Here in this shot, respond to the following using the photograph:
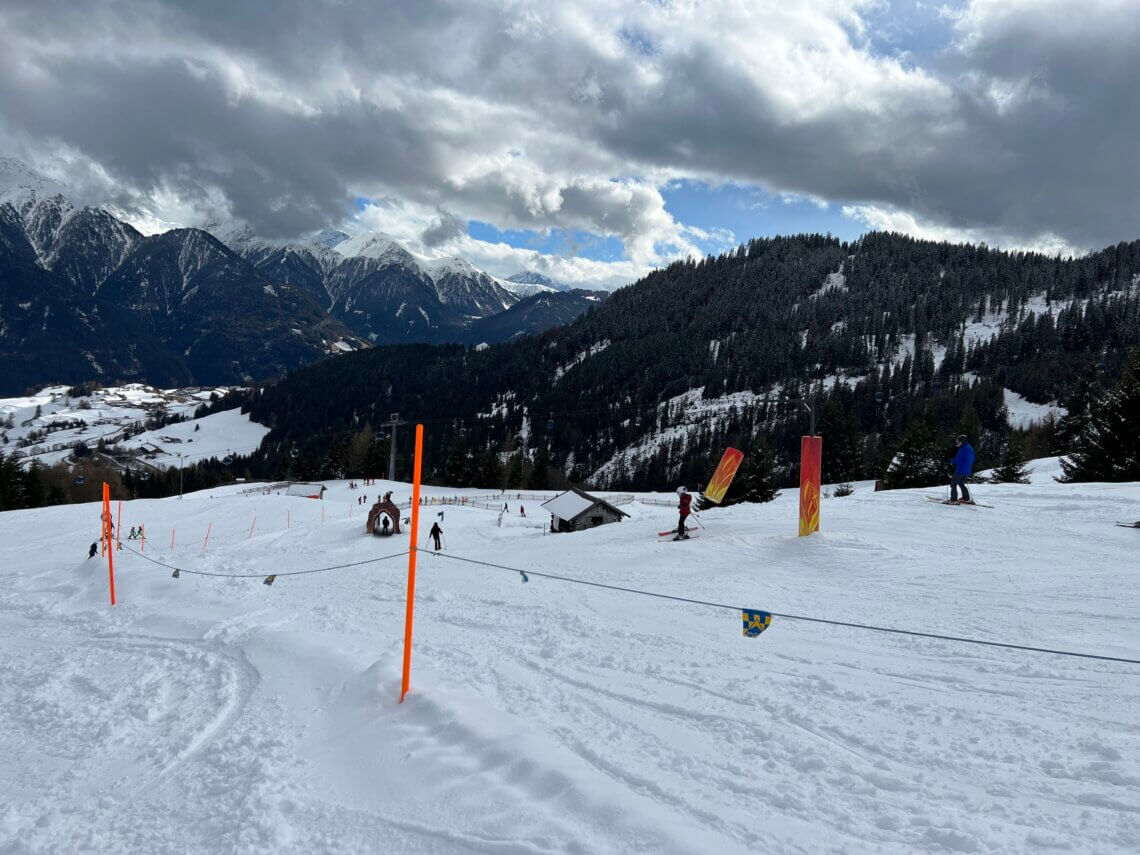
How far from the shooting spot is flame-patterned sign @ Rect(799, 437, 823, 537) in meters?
16.0

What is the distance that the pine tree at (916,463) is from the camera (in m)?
50.6

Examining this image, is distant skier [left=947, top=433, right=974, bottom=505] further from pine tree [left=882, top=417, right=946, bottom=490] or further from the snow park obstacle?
pine tree [left=882, top=417, right=946, bottom=490]

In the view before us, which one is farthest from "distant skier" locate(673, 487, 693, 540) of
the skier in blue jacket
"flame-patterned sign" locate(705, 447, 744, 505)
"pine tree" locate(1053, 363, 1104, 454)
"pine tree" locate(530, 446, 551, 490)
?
"pine tree" locate(530, 446, 551, 490)

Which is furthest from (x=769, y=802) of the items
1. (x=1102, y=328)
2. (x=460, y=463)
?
(x=1102, y=328)

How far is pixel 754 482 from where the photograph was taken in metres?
49.6

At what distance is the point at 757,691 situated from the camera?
7312mm

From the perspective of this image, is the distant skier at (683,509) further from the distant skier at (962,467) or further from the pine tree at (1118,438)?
the pine tree at (1118,438)

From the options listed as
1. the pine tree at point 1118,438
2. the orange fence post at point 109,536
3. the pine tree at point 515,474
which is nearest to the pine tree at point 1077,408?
the pine tree at point 1118,438

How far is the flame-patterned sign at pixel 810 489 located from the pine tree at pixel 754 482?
33004mm

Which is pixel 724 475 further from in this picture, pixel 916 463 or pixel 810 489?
pixel 916 463

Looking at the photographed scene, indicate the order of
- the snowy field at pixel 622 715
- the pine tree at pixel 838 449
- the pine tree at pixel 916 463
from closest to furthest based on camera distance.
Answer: the snowy field at pixel 622 715, the pine tree at pixel 916 463, the pine tree at pixel 838 449

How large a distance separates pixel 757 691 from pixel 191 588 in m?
16.8

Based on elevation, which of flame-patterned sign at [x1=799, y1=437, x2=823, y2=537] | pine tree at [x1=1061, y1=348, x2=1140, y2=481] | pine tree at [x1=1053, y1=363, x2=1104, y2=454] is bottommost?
flame-patterned sign at [x1=799, y1=437, x2=823, y2=537]

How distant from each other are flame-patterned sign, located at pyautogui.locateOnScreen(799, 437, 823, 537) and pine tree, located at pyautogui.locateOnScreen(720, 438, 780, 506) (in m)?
33.0
